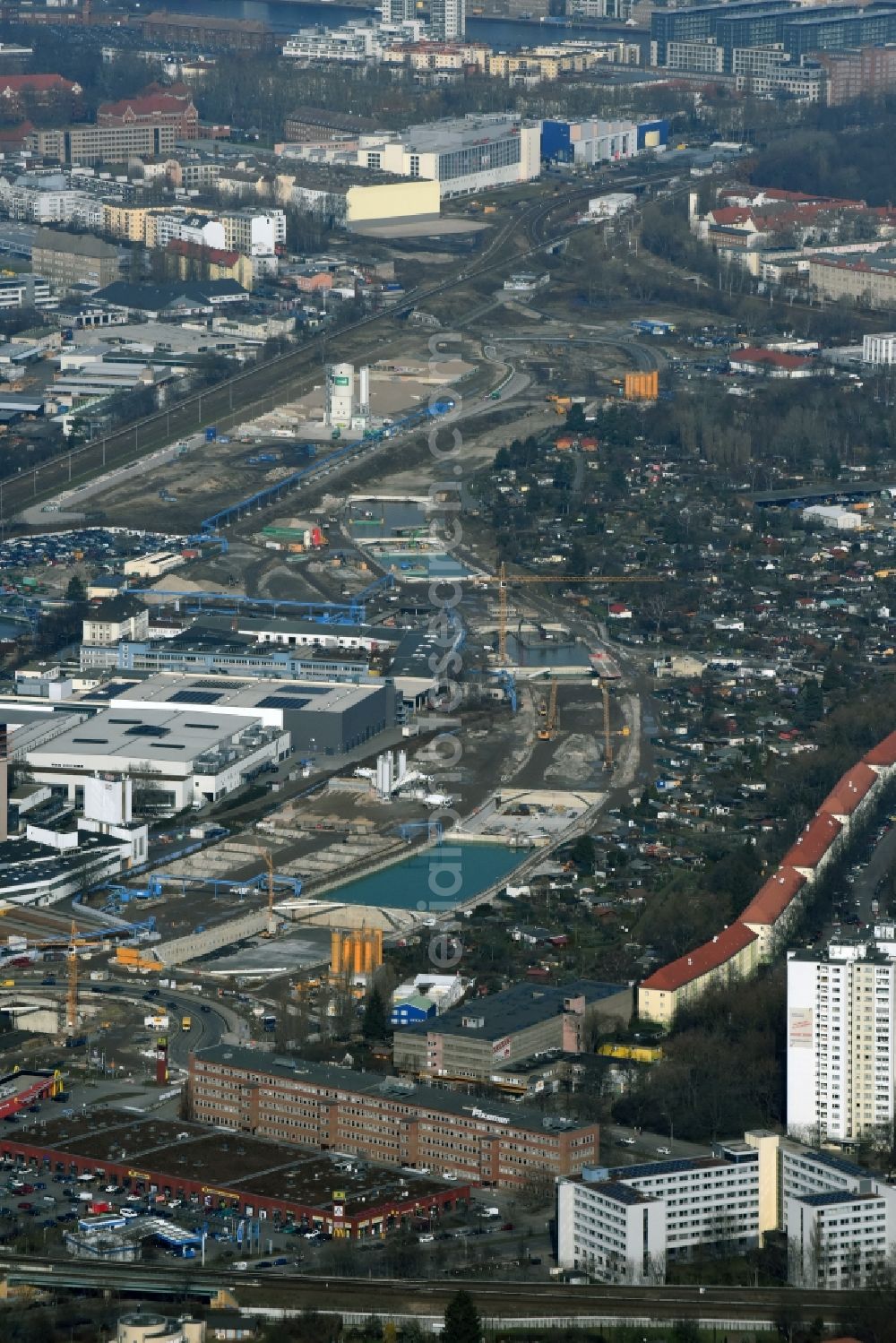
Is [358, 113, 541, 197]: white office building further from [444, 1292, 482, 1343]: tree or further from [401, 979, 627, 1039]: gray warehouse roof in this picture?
[444, 1292, 482, 1343]: tree

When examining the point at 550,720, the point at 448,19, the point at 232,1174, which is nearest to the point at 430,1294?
the point at 232,1174

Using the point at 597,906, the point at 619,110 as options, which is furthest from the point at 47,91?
the point at 597,906

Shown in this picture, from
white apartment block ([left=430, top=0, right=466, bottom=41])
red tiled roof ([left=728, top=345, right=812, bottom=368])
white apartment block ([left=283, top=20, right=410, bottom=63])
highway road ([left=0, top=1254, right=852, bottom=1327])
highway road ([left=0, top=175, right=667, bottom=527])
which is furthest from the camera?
white apartment block ([left=430, top=0, right=466, bottom=41])

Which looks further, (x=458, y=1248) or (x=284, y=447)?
(x=284, y=447)

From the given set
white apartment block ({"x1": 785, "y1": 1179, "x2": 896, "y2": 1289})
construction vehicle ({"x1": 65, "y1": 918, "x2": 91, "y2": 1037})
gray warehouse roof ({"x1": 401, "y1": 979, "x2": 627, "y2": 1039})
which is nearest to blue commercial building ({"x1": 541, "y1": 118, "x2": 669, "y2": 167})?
construction vehicle ({"x1": 65, "y1": 918, "x2": 91, "y2": 1037})

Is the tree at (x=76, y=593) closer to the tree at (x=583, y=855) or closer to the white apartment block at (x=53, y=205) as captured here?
the tree at (x=583, y=855)

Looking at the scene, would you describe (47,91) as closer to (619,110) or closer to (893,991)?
(619,110)

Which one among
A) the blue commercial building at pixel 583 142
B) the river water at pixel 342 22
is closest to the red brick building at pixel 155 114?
the blue commercial building at pixel 583 142

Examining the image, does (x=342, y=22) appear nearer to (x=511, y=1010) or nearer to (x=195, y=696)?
(x=195, y=696)
